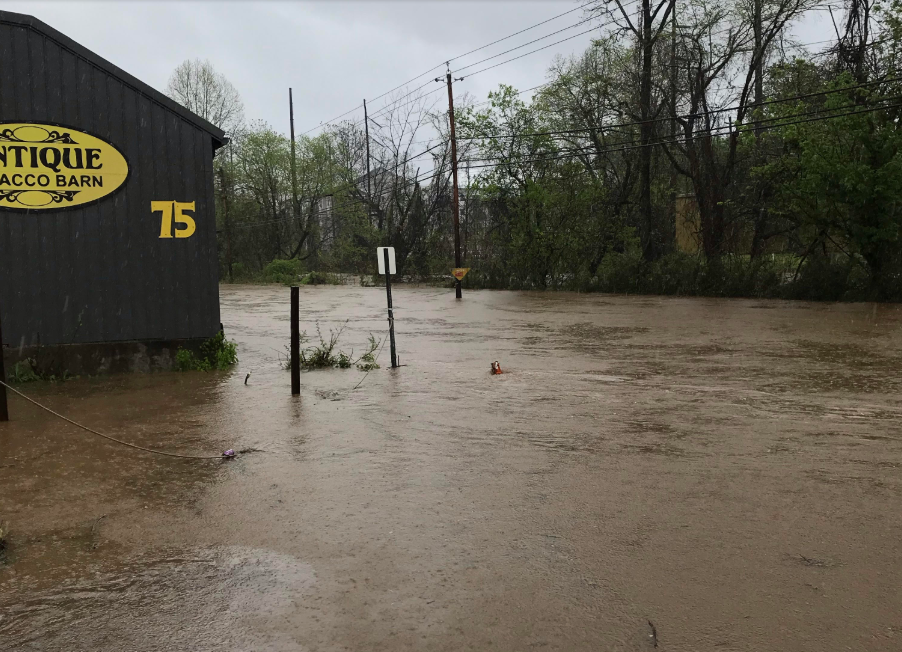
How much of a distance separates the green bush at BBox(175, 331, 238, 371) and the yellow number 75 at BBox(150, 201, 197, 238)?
1771 mm

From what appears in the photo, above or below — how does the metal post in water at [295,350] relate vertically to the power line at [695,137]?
below

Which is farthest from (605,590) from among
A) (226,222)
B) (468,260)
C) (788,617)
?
(226,222)

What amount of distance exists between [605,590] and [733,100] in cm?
3420

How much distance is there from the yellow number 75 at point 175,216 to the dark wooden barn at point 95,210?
0.02 metres

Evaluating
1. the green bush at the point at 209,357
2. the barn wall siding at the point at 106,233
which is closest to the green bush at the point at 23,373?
the barn wall siding at the point at 106,233

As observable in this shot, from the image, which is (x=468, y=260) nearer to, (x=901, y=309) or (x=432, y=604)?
(x=901, y=309)

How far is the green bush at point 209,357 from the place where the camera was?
500 inches

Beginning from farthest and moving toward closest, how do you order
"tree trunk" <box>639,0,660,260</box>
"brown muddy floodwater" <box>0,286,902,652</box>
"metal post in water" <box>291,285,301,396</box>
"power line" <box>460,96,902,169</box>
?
"tree trunk" <box>639,0,660,260</box> < "power line" <box>460,96,902,169</box> < "metal post in water" <box>291,285,301,396</box> < "brown muddy floodwater" <box>0,286,902,652</box>

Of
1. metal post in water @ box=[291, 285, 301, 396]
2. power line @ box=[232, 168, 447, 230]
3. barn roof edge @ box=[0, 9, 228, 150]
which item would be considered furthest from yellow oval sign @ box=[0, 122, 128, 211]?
power line @ box=[232, 168, 447, 230]

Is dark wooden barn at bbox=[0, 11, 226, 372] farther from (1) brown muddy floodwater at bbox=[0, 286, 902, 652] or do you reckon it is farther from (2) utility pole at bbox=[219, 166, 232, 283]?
(2) utility pole at bbox=[219, 166, 232, 283]

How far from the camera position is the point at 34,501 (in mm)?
6074

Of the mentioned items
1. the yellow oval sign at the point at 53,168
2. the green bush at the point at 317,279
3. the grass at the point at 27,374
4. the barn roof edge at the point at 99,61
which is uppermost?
the barn roof edge at the point at 99,61

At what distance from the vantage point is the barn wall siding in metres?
11.5

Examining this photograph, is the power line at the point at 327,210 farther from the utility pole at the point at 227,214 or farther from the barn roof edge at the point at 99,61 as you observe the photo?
the barn roof edge at the point at 99,61
